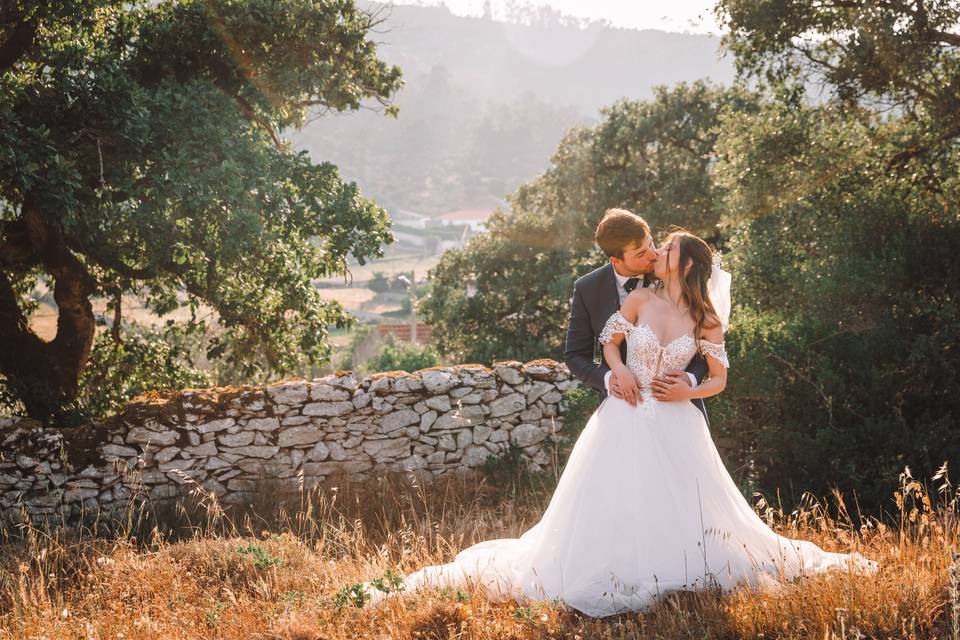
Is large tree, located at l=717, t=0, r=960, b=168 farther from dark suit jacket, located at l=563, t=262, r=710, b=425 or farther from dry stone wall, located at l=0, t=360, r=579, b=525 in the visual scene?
dark suit jacket, located at l=563, t=262, r=710, b=425

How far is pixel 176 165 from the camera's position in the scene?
8.30 meters

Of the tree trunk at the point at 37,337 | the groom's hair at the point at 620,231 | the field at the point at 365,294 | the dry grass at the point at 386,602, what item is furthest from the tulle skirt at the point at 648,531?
the field at the point at 365,294

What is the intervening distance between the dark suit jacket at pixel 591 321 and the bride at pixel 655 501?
168mm

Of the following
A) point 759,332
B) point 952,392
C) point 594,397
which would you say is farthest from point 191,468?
point 952,392

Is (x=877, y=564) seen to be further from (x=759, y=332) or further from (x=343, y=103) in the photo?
(x=343, y=103)

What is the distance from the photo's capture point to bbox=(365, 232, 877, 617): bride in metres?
4.04

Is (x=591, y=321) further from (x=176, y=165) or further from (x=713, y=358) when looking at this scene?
(x=176, y=165)

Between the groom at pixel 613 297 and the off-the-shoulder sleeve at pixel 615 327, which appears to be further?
the off-the-shoulder sleeve at pixel 615 327

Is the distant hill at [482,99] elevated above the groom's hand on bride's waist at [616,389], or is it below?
above

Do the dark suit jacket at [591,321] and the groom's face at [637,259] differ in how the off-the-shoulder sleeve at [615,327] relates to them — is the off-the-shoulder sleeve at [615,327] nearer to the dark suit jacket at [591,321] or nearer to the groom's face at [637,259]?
the dark suit jacket at [591,321]

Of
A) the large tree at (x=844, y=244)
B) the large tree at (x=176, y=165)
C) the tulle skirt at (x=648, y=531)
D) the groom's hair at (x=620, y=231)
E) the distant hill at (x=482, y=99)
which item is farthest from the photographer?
the distant hill at (x=482, y=99)

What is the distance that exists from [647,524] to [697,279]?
1.40m

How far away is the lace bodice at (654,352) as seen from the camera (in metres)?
4.27

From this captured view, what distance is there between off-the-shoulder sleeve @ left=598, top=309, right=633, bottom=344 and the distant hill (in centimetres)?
7781
